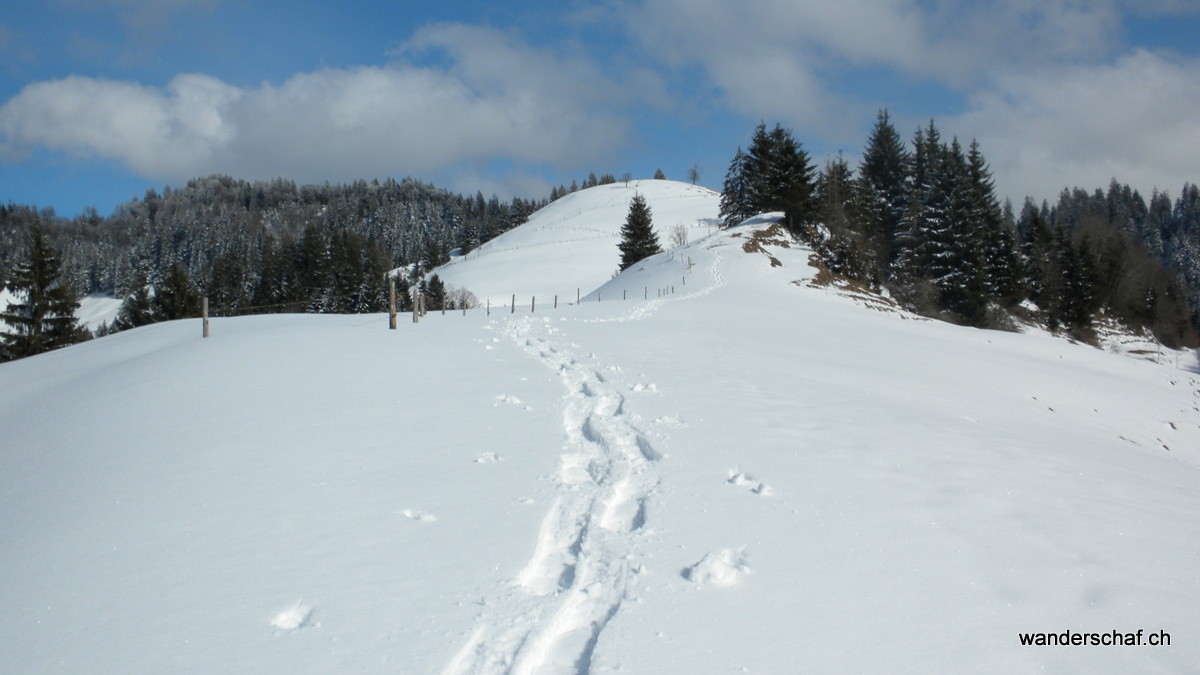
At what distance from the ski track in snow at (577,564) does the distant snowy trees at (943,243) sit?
39189 mm

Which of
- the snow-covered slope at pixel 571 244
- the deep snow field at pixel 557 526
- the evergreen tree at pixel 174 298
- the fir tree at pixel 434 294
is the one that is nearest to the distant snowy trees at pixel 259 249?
the evergreen tree at pixel 174 298

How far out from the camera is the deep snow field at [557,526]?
4.14 meters

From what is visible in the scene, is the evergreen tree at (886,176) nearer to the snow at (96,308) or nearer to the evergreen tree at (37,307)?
the evergreen tree at (37,307)

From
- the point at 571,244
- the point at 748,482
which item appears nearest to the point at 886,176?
the point at 571,244

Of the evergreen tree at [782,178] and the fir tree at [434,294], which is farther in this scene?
the fir tree at [434,294]

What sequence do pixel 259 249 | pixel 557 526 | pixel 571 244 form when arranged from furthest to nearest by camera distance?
pixel 259 249 → pixel 571 244 → pixel 557 526

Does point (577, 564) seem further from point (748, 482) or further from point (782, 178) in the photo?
point (782, 178)

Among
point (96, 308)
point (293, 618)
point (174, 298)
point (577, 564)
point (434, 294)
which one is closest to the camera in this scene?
point (293, 618)

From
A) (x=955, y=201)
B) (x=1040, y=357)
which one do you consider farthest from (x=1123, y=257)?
(x=1040, y=357)

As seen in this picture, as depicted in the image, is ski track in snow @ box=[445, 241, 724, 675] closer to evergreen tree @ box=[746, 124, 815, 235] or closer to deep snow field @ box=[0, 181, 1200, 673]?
deep snow field @ box=[0, 181, 1200, 673]

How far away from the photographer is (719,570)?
5008mm

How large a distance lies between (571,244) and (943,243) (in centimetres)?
5587

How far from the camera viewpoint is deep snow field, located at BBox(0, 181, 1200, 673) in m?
4.14

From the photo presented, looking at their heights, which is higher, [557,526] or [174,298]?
[174,298]
